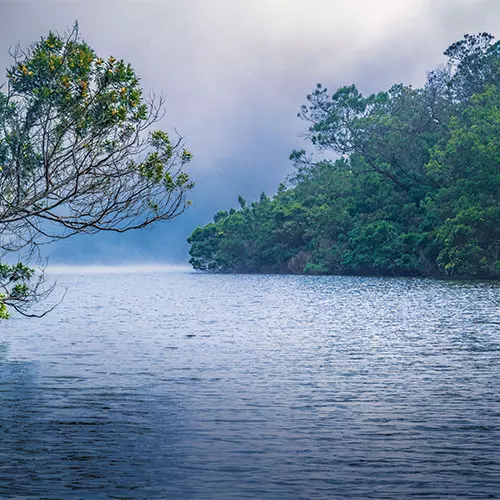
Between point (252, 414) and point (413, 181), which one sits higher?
point (413, 181)

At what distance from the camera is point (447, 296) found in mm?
42719

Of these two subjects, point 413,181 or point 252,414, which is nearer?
point 252,414

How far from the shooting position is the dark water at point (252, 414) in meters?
8.31

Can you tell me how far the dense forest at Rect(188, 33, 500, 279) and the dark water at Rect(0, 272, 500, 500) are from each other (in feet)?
120

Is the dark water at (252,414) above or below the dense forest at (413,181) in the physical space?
below

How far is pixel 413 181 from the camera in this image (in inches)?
3157

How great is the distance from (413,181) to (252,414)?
71.1m

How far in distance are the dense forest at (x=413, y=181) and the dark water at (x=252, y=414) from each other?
120 feet

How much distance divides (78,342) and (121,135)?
28.5ft

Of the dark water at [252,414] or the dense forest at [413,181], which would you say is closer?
the dark water at [252,414]

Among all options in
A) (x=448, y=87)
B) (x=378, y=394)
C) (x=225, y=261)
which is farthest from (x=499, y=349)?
(x=225, y=261)

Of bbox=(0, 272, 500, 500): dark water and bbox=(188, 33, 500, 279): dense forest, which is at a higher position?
bbox=(188, 33, 500, 279): dense forest

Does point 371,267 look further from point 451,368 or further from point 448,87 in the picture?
point 451,368

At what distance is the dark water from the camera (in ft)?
27.3
